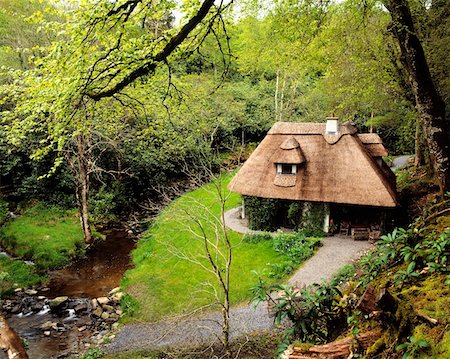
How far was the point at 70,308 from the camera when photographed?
13344mm

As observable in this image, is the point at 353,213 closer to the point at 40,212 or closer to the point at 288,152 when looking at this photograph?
the point at 288,152

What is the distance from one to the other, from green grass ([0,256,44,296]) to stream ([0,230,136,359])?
43cm

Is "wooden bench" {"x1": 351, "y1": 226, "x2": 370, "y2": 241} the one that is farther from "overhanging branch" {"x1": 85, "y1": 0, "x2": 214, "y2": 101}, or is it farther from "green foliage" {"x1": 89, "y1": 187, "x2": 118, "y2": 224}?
"overhanging branch" {"x1": 85, "y1": 0, "x2": 214, "y2": 101}

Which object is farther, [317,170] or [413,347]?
[317,170]

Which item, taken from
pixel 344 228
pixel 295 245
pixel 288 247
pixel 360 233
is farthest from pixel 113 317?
pixel 360 233

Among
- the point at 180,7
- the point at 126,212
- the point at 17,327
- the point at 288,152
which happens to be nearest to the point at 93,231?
the point at 126,212

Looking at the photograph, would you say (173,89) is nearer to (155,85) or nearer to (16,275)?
(155,85)

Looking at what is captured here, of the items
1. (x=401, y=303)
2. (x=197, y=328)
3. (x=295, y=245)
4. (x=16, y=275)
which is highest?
(x=401, y=303)

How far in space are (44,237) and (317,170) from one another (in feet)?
46.2

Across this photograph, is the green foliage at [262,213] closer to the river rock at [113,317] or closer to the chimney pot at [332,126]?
the chimney pot at [332,126]

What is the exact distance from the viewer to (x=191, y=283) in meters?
14.0

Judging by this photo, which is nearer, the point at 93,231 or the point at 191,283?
the point at 191,283

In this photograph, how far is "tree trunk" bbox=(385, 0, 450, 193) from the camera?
22.0 feet

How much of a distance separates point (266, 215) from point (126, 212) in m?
10.0
